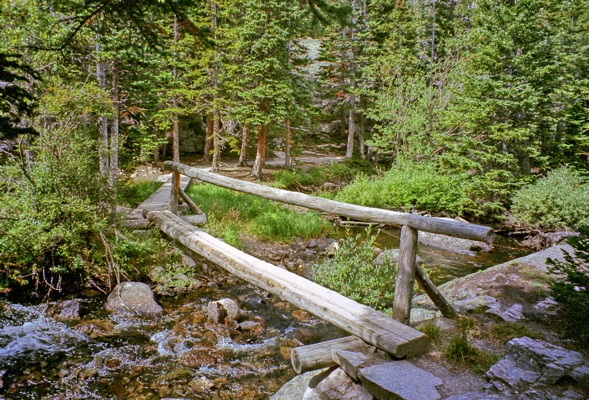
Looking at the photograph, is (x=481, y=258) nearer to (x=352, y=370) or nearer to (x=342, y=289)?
(x=342, y=289)

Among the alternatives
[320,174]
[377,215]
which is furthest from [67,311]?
[320,174]

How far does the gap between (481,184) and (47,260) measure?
13.8 meters

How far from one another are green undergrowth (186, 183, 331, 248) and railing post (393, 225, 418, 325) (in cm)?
586

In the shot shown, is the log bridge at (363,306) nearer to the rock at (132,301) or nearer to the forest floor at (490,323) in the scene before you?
the forest floor at (490,323)

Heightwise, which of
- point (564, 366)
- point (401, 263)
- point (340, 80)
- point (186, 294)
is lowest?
point (186, 294)

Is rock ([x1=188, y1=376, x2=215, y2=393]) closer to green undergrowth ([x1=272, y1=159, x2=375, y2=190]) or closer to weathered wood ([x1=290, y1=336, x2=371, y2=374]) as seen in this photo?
weathered wood ([x1=290, y1=336, x2=371, y2=374])

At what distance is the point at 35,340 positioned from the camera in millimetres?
4648

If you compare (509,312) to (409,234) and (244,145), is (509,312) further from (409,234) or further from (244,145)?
(244,145)

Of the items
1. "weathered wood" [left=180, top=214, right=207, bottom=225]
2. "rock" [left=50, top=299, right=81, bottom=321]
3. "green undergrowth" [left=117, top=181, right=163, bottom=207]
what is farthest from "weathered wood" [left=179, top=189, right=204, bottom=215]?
"rock" [left=50, top=299, right=81, bottom=321]

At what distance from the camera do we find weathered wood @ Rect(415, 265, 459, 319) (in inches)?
154

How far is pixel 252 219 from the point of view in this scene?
1116cm

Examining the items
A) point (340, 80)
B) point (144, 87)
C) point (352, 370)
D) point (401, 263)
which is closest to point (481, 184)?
point (401, 263)

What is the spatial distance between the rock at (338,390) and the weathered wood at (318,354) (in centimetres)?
13

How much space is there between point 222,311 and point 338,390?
3.07 metres
